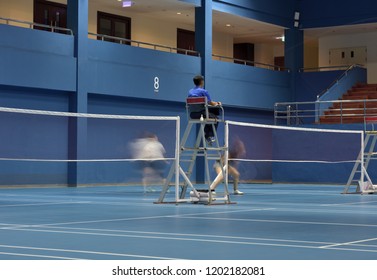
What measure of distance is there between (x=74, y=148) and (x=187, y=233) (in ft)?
64.7

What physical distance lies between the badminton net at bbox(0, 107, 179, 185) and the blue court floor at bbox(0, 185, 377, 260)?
992 cm

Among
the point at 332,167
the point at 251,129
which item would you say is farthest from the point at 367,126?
the point at 251,129

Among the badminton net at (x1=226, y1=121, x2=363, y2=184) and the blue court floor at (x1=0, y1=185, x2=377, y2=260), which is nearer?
the blue court floor at (x1=0, y1=185, x2=377, y2=260)

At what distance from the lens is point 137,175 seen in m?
31.6

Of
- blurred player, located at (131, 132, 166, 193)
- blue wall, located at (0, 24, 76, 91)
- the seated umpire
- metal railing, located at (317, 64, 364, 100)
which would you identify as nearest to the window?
blue wall, located at (0, 24, 76, 91)

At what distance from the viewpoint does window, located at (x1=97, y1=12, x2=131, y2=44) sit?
34.7 m

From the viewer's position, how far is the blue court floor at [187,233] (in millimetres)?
6586

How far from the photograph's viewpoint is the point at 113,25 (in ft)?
116

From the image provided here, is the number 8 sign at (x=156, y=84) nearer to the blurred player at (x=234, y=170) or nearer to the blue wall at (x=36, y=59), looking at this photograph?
the blue wall at (x=36, y=59)

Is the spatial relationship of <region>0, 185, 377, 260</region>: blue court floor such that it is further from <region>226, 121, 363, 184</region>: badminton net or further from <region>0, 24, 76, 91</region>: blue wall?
<region>226, 121, 363, 184</region>: badminton net

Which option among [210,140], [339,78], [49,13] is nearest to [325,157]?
[339,78]

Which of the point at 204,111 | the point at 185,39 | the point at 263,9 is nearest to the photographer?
the point at 204,111

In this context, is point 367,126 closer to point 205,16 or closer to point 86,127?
point 205,16

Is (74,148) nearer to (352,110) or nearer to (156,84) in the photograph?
(156,84)
